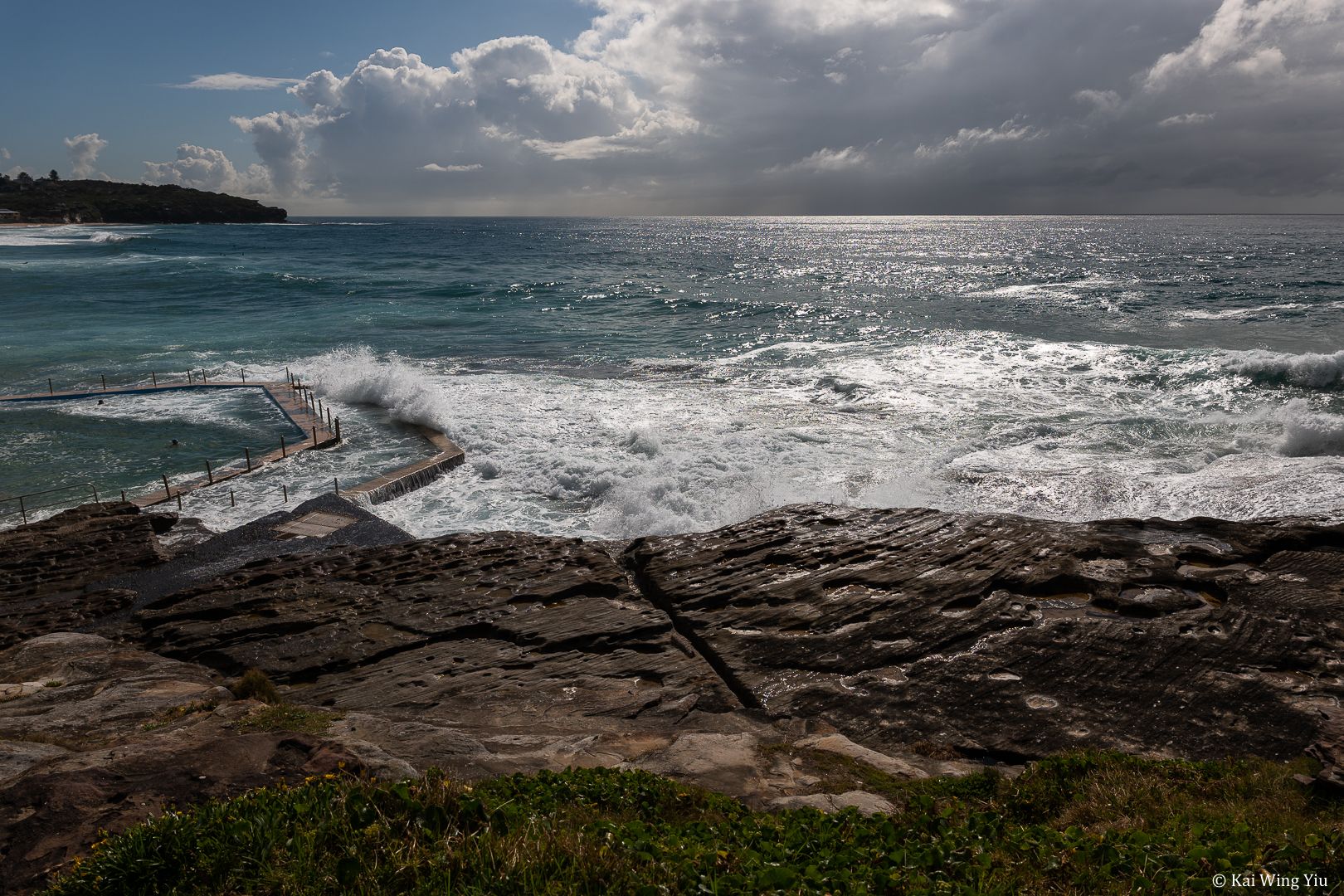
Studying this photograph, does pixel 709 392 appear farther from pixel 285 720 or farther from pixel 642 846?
pixel 642 846

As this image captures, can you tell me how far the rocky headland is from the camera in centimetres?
778

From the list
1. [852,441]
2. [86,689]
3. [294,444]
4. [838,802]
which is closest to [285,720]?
[86,689]

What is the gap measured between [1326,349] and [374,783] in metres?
51.5

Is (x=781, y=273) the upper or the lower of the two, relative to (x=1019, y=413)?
upper

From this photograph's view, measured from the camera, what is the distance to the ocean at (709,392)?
21797 mm

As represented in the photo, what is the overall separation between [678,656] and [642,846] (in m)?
7.05

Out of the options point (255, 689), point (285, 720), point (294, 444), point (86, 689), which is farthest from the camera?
point (294, 444)

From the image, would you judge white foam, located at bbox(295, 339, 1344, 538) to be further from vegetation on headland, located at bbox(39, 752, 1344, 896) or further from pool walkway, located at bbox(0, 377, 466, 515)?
vegetation on headland, located at bbox(39, 752, 1344, 896)

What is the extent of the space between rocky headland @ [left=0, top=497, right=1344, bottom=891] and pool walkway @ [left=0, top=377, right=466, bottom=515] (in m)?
5.12

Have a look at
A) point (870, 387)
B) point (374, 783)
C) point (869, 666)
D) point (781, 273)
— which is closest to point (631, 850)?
point (374, 783)

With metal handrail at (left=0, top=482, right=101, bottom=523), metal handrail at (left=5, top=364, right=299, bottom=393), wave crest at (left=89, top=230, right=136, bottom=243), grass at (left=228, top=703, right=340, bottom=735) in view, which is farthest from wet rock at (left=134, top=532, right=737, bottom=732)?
wave crest at (left=89, top=230, right=136, bottom=243)

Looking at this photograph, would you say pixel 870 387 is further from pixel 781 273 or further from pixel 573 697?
pixel 781 273

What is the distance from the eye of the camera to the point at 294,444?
2772 cm

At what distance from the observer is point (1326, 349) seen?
39.9m
